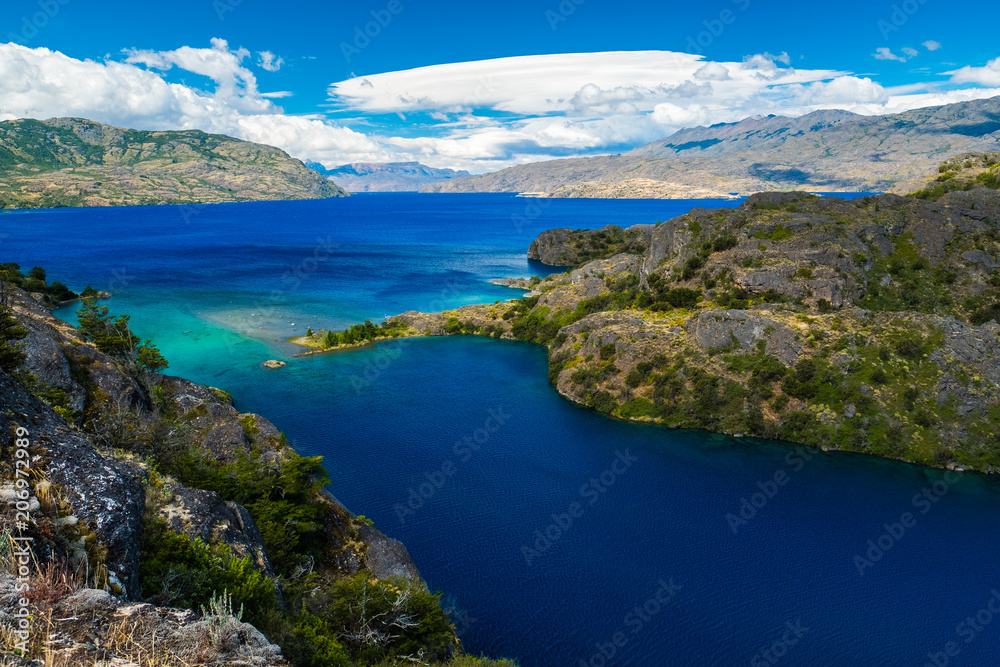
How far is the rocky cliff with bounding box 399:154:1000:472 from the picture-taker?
61969 millimetres

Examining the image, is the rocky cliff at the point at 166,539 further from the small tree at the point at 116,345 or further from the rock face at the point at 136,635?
the small tree at the point at 116,345

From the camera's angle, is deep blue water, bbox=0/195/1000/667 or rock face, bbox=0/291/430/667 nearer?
rock face, bbox=0/291/430/667

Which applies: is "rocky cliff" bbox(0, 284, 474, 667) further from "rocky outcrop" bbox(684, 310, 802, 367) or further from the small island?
"rocky outcrop" bbox(684, 310, 802, 367)

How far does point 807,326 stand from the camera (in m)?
72.1

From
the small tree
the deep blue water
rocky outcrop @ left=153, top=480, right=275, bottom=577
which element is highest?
the small tree

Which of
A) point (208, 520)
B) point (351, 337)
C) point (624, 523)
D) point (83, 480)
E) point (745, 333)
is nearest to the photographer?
point (83, 480)

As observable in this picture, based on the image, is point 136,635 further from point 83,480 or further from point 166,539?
point 166,539

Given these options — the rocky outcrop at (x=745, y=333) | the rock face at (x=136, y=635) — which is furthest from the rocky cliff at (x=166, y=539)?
the rocky outcrop at (x=745, y=333)

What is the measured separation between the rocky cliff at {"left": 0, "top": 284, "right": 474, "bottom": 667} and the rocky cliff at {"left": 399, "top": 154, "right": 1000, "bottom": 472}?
4561 centimetres

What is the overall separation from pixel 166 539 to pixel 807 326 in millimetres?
75222

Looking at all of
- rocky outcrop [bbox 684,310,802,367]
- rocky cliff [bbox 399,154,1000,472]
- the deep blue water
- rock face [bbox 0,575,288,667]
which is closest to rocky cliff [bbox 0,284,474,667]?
rock face [bbox 0,575,288,667]

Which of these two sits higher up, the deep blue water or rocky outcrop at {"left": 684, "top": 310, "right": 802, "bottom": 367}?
rocky outcrop at {"left": 684, "top": 310, "right": 802, "bottom": 367}

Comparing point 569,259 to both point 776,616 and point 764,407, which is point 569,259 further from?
point 776,616

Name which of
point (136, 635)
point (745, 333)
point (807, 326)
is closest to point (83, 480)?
point (136, 635)
